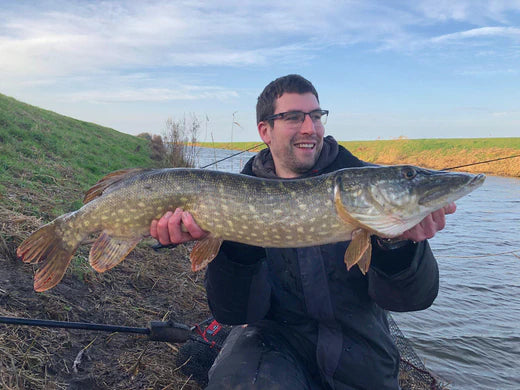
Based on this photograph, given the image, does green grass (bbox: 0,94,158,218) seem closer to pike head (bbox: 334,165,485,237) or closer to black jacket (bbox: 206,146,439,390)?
black jacket (bbox: 206,146,439,390)

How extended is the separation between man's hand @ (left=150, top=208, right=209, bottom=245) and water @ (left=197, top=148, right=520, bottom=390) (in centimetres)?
293

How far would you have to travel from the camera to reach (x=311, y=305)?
2314 mm

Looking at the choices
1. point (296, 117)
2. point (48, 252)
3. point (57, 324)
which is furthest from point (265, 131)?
point (57, 324)

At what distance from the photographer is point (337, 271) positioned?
2420mm

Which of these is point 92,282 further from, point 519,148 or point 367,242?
point 519,148

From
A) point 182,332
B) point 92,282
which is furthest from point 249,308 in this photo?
point 92,282

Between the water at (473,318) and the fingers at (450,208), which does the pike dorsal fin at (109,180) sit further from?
the water at (473,318)

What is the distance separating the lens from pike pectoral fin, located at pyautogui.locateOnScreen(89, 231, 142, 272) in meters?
2.41

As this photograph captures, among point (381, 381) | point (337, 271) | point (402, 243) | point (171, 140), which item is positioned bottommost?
point (381, 381)

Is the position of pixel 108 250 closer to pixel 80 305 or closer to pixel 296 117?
pixel 80 305

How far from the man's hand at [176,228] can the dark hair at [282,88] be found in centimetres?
114

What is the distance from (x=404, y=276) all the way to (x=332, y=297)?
17.1 inches

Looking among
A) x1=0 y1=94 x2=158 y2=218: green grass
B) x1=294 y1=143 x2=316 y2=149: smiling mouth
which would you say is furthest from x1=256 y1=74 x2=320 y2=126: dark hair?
x1=0 y1=94 x2=158 y2=218: green grass

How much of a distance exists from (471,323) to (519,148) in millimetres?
32437
